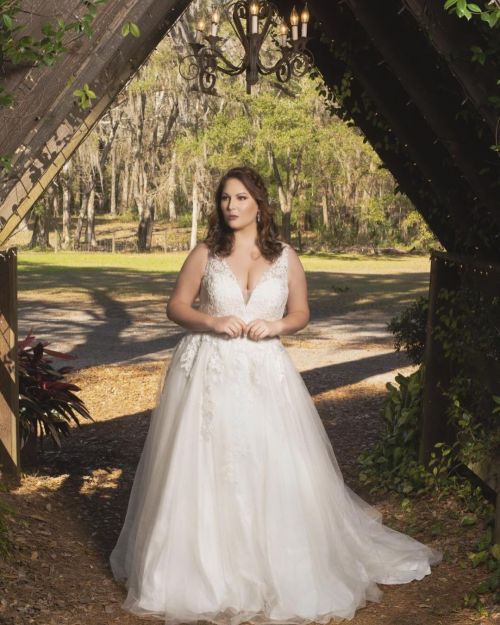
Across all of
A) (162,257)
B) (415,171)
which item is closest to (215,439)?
(415,171)

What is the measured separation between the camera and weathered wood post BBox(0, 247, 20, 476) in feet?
19.6

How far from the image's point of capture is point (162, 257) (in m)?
36.4

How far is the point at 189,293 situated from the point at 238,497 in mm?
1040

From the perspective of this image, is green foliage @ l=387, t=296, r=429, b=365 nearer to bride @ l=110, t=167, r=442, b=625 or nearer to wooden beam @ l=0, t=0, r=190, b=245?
bride @ l=110, t=167, r=442, b=625

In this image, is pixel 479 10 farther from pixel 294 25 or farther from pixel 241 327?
pixel 294 25

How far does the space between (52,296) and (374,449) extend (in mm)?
14824

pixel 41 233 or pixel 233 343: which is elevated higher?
pixel 233 343

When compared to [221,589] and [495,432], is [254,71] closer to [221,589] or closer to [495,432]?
[495,432]

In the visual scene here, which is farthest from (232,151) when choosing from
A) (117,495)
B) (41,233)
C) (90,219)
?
(117,495)

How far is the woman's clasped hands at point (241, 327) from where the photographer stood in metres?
4.37

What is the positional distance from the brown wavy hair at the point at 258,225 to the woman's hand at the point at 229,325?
35 cm

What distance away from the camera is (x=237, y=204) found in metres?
4.52

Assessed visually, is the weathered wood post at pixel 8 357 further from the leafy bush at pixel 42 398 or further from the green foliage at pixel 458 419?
the green foliage at pixel 458 419

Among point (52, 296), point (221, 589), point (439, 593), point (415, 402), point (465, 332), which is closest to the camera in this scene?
point (221, 589)
